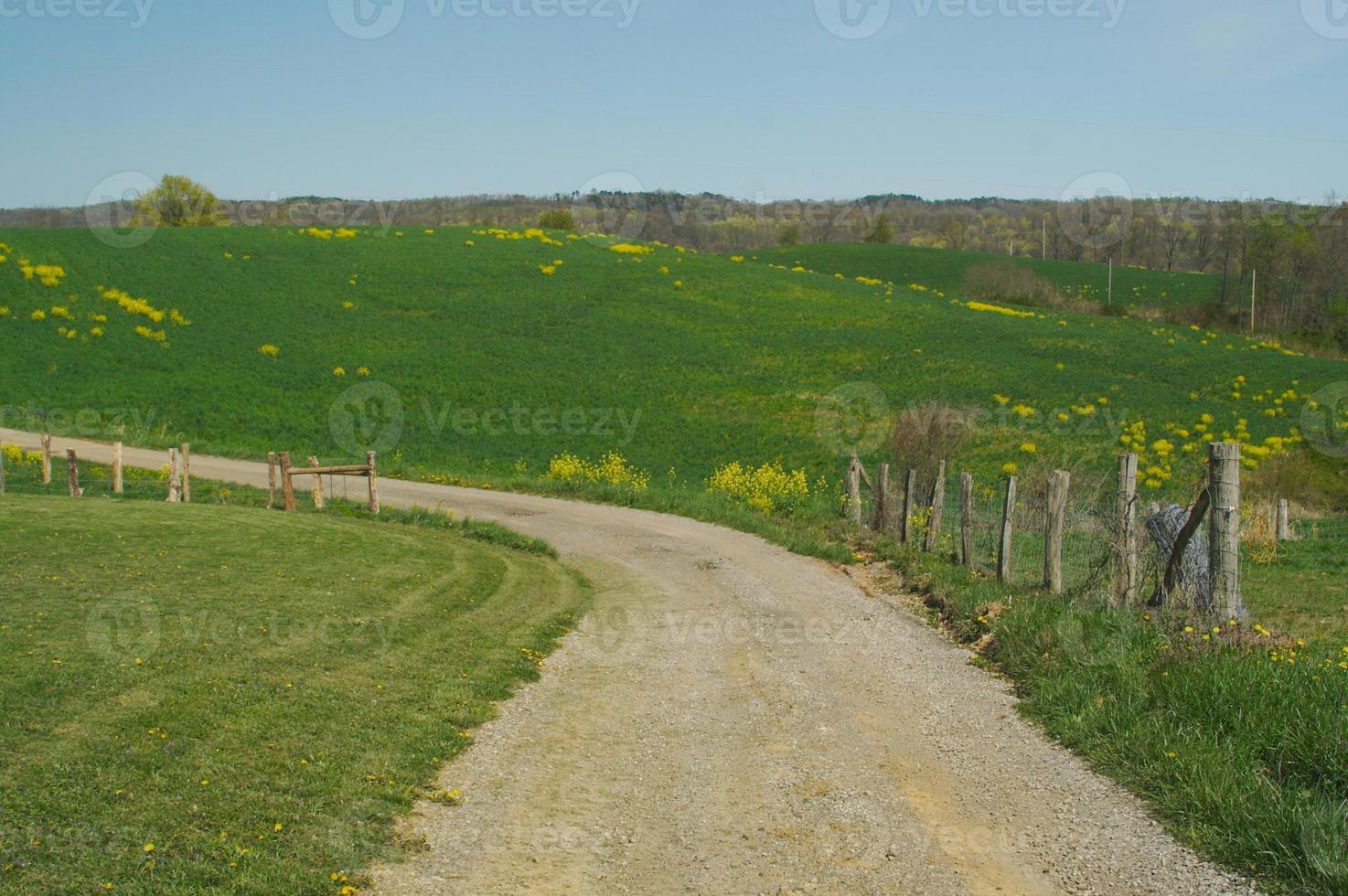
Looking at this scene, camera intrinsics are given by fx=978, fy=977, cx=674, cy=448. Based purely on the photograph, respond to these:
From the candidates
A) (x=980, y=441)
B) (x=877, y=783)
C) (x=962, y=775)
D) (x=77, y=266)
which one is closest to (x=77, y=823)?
(x=877, y=783)

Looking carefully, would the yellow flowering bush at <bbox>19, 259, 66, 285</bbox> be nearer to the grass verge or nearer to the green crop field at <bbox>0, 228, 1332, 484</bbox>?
the green crop field at <bbox>0, 228, 1332, 484</bbox>

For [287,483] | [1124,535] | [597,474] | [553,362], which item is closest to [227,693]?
[1124,535]

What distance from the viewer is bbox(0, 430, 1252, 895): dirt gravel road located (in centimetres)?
625

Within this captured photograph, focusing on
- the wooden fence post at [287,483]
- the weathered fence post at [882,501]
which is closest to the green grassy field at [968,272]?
the weathered fence post at [882,501]

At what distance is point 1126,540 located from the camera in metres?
12.2

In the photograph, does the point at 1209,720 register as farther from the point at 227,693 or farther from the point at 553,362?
the point at 553,362

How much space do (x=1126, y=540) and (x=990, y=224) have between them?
6189 inches

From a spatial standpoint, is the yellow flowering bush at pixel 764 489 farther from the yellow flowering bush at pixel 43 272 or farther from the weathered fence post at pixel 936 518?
the yellow flowering bush at pixel 43 272

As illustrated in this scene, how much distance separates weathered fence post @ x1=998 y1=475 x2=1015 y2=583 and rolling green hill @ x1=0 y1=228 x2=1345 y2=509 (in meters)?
21.5

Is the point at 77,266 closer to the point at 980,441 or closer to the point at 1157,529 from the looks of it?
the point at 980,441

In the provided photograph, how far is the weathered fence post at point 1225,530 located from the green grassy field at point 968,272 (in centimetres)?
8566

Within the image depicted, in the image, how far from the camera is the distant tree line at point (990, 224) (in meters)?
85.1

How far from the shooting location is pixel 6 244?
193ft

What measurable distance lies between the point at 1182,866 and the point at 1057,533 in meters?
7.99
